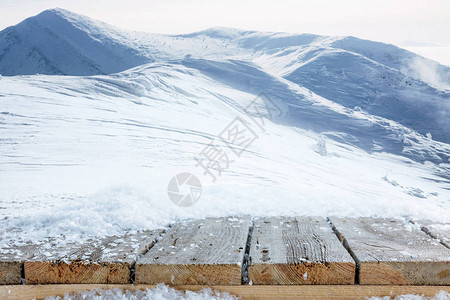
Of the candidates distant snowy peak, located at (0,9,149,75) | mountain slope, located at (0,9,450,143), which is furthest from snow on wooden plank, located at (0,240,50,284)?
distant snowy peak, located at (0,9,149,75)

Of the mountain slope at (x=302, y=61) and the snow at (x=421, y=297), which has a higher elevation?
the mountain slope at (x=302, y=61)

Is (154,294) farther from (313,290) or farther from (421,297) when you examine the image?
(421,297)

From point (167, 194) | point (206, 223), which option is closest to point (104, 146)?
point (167, 194)

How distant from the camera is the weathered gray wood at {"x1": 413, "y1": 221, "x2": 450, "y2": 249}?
3.37 ft

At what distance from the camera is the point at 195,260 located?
0.88 metres

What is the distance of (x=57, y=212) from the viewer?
1252 mm

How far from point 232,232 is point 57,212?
23.2 inches

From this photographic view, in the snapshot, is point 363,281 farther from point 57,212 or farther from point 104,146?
point 104,146

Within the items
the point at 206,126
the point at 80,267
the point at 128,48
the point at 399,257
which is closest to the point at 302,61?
the point at 128,48

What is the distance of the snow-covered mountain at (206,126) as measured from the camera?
140cm

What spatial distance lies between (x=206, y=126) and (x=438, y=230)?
5.89 metres

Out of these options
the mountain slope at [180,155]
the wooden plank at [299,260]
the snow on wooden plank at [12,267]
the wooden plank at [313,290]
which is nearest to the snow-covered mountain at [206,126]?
the mountain slope at [180,155]

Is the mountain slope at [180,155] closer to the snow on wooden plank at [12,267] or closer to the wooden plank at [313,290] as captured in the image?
the snow on wooden plank at [12,267]

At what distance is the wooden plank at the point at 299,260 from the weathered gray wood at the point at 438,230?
27 cm
